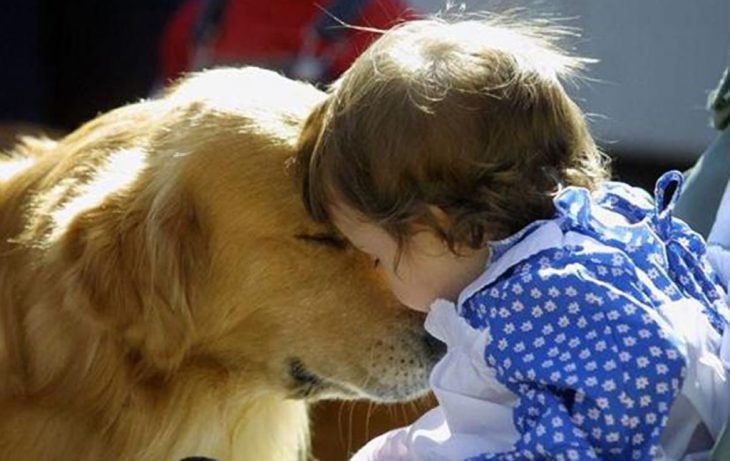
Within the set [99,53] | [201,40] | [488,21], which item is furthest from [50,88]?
[488,21]

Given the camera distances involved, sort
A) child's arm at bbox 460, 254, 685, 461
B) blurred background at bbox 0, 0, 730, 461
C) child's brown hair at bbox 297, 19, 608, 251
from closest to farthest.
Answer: child's arm at bbox 460, 254, 685, 461 → child's brown hair at bbox 297, 19, 608, 251 → blurred background at bbox 0, 0, 730, 461

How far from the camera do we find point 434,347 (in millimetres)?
2732

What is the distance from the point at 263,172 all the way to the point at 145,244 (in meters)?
0.27

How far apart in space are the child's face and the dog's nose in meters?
0.28

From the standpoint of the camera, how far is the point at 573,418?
2.04 metres

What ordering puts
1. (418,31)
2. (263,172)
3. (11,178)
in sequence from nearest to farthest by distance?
1. (418,31)
2. (263,172)
3. (11,178)

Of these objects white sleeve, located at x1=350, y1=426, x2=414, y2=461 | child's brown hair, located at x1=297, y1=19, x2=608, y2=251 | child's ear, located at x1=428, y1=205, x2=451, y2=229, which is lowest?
white sleeve, located at x1=350, y1=426, x2=414, y2=461

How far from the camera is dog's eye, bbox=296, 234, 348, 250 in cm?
273

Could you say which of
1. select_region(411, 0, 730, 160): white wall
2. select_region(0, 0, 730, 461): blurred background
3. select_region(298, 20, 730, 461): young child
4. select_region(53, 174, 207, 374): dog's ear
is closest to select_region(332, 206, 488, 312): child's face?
select_region(298, 20, 730, 461): young child

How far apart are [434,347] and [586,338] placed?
69 centimetres

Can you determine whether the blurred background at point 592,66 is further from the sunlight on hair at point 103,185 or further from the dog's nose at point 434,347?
the dog's nose at point 434,347

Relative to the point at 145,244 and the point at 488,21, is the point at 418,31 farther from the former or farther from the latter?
the point at 145,244

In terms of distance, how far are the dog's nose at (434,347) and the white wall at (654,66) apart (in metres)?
3.70

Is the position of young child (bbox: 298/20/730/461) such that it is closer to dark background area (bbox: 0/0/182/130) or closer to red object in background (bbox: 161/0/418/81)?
red object in background (bbox: 161/0/418/81)
